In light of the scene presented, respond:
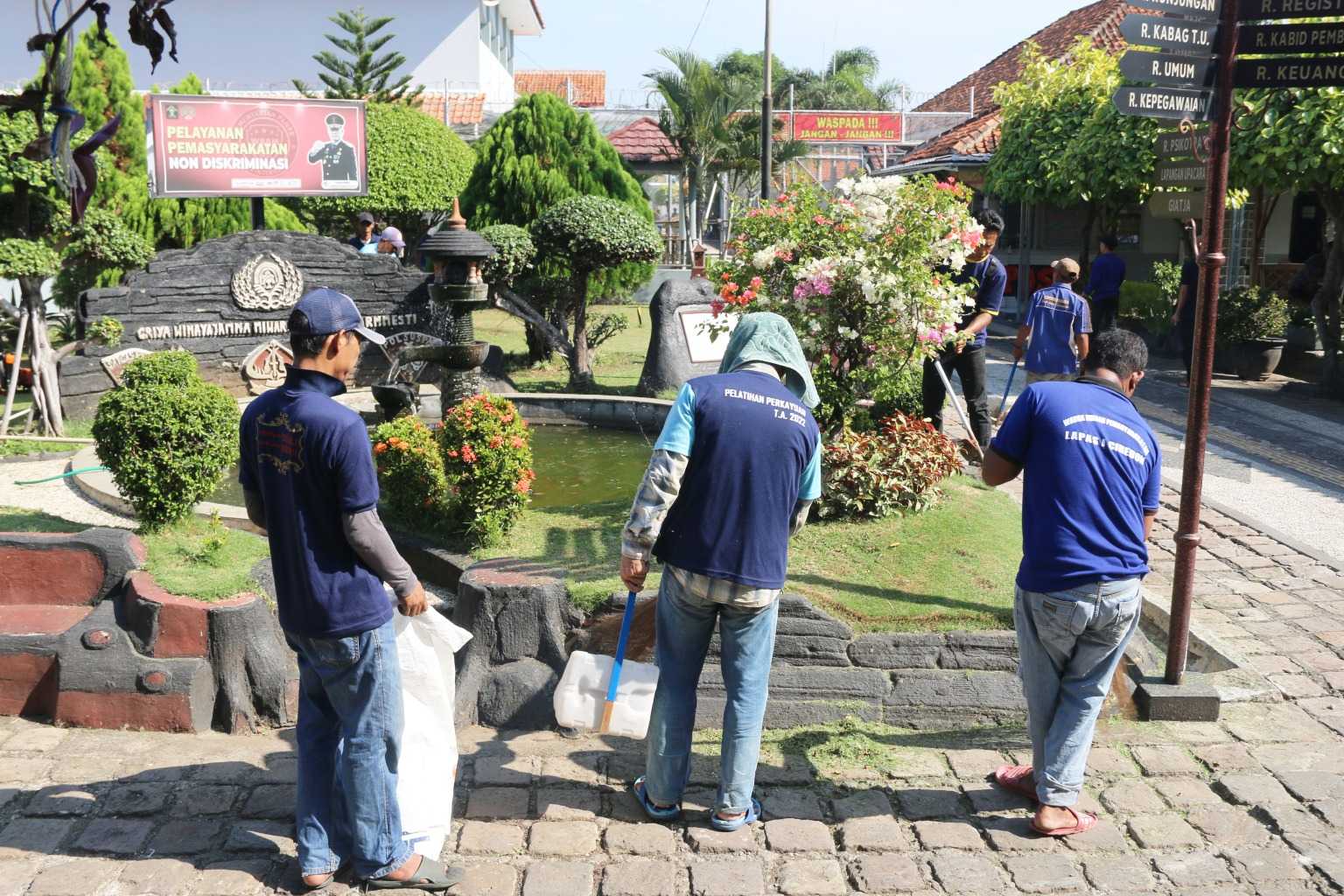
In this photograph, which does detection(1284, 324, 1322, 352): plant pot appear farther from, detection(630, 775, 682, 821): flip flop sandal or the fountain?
detection(630, 775, 682, 821): flip flop sandal

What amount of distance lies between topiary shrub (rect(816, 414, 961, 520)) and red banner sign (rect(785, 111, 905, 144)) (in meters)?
24.1

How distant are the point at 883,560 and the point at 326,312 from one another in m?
3.31

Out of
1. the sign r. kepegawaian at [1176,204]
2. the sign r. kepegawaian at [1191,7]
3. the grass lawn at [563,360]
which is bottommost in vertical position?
the grass lawn at [563,360]

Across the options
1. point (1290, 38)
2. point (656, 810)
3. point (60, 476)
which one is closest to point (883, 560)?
point (656, 810)

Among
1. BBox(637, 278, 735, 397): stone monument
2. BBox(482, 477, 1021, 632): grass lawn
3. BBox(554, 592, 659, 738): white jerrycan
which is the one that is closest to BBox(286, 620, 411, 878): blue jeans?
BBox(554, 592, 659, 738): white jerrycan

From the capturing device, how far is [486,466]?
605cm

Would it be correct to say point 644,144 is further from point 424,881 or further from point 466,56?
point 424,881

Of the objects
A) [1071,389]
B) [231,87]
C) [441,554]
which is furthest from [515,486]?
[231,87]

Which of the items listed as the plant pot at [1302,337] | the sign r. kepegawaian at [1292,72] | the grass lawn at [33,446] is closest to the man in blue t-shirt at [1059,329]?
the sign r. kepegawaian at [1292,72]

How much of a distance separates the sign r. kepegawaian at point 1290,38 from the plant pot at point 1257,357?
405 inches

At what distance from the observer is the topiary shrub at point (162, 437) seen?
574cm

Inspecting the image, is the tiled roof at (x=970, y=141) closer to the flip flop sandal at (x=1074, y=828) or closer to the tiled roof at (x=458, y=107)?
the tiled roof at (x=458, y=107)

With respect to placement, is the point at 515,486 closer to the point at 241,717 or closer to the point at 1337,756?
the point at 241,717

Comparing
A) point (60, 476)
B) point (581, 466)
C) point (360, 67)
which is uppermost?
point (360, 67)
